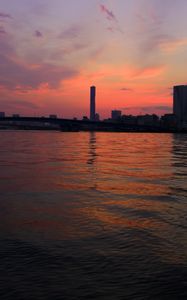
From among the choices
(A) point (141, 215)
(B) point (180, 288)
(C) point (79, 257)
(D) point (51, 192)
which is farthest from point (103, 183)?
(B) point (180, 288)

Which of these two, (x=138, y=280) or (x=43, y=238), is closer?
(x=138, y=280)

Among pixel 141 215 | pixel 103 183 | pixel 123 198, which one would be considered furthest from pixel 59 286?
pixel 103 183

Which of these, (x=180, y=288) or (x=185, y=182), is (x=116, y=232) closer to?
(x=180, y=288)

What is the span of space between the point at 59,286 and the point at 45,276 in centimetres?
51

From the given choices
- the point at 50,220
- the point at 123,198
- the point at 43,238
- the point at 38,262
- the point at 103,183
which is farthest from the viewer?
the point at 103,183

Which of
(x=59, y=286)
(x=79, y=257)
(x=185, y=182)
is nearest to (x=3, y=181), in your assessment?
(x=185, y=182)

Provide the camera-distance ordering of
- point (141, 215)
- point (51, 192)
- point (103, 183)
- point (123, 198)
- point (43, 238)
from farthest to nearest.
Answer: point (103, 183)
point (51, 192)
point (123, 198)
point (141, 215)
point (43, 238)

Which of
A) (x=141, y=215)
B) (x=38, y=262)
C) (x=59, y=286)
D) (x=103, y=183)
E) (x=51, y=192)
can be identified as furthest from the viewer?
(x=103, y=183)

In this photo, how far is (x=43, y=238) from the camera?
9.84m

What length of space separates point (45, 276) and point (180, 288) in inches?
93.7

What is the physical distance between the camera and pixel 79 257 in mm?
8477

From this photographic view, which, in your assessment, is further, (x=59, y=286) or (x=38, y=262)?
(x=38, y=262)

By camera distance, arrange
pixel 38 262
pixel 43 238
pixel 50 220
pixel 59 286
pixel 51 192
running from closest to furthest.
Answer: pixel 59 286 → pixel 38 262 → pixel 43 238 → pixel 50 220 → pixel 51 192

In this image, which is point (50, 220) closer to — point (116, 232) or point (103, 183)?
point (116, 232)
